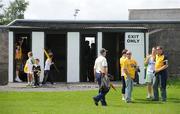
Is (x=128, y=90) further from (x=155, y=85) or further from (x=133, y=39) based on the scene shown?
(x=133, y=39)

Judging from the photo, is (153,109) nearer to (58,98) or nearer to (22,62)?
(58,98)

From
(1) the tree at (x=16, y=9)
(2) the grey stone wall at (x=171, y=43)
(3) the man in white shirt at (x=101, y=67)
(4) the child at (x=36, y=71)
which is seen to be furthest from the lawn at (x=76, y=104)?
(1) the tree at (x=16, y=9)

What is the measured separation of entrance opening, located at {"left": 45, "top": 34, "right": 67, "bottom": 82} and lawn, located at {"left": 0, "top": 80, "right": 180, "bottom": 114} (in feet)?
22.3

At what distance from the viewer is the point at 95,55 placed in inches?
1125

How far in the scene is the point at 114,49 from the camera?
2969 centimetres

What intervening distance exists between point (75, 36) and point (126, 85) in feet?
31.8

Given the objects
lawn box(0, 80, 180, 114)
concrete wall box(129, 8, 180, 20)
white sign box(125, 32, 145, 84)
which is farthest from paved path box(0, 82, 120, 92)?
concrete wall box(129, 8, 180, 20)

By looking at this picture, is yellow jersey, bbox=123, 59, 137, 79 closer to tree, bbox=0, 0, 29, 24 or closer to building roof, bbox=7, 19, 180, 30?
building roof, bbox=7, 19, 180, 30

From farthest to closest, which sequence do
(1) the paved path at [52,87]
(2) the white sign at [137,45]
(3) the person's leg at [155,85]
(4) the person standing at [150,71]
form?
(2) the white sign at [137,45] < (1) the paved path at [52,87] < (4) the person standing at [150,71] < (3) the person's leg at [155,85]

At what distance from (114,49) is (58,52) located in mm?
2791

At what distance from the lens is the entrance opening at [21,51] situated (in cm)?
2778

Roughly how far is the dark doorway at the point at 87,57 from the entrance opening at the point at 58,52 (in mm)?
992

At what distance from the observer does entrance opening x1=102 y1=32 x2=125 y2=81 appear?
29.3 metres

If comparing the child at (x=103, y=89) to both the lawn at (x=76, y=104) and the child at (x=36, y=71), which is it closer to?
the lawn at (x=76, y=104)
